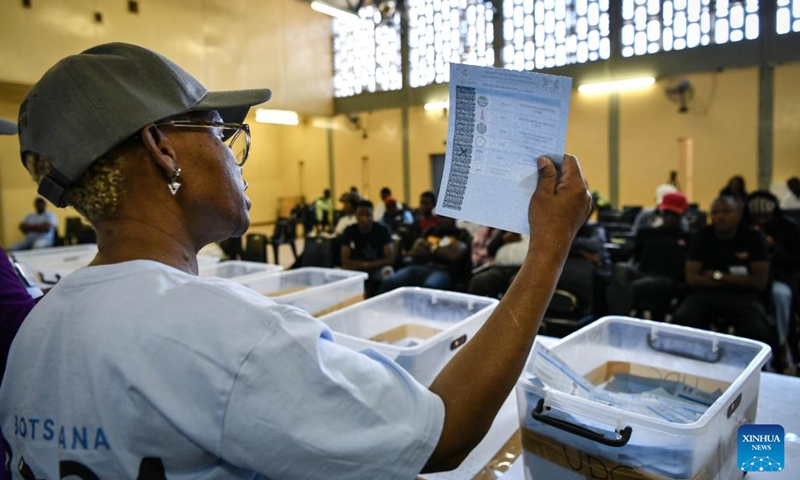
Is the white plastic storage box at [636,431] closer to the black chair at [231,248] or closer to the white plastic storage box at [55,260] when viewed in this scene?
the white plastic storage box at [55,260]

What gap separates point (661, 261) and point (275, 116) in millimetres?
9054

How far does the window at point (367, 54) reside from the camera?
11273 millimetres

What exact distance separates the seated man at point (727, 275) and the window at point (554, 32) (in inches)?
261

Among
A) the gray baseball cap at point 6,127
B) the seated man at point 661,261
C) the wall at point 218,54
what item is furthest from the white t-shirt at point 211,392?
the wall at point 218,54

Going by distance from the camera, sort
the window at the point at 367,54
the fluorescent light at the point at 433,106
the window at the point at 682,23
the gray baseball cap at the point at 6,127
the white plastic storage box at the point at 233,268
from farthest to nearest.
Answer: the window at the point at 367,54 → the fluorescent light at the point at 433,106 → the window at the point at 682,23 → the white plastic storage box at the point at 233,268 → the gray baseball cap at the point at 6,127

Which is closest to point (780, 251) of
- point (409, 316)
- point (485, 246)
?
point (485, 246)

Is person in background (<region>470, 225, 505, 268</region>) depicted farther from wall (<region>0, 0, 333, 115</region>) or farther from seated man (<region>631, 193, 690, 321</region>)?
wall (<region>0, 0, 333, 115</region>)

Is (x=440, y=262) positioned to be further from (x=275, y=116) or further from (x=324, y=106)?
(x=324, y=106)

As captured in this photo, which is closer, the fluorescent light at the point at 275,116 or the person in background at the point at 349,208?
the person in background at the point at 349,208

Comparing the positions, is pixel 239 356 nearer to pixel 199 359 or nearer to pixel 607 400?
pixel 199 359

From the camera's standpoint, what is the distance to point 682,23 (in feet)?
27.3

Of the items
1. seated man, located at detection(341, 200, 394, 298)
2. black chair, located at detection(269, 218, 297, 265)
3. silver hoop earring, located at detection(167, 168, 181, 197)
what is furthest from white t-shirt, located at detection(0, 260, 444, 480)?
black chair, located at detection(269, 218, 297, 265)

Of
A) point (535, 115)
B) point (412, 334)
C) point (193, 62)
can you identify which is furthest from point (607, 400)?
point (193, 62)

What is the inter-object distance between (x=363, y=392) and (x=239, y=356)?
140mm
